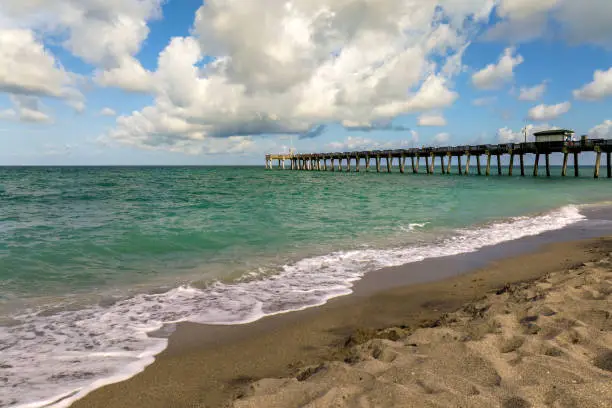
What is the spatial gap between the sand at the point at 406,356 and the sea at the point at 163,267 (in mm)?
500

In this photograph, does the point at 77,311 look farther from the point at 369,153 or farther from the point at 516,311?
the point at 369,153

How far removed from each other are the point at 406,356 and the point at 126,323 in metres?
3.88

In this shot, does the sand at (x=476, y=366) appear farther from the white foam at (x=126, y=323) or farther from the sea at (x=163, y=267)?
the sea at (x=163, y=267)

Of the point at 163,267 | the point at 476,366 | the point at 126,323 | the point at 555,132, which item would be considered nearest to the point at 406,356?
the point at 476,366

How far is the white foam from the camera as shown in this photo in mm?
3721

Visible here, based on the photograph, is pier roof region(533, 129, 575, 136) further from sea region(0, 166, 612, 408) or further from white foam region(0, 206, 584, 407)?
white foam region(0, 206, 584, 407)

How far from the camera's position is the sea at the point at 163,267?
169 inches

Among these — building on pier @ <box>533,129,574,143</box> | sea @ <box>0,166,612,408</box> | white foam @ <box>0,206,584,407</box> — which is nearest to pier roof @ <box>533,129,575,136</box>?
building on pier @ <box>533,129,574,143</box>

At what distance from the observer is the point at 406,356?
3506 millimetres

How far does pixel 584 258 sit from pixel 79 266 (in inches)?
446

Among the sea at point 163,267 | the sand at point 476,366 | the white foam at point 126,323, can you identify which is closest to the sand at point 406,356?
the sand at point 476,366

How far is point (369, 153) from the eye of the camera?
234ft

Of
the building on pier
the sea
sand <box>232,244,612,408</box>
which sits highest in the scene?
the building on pier

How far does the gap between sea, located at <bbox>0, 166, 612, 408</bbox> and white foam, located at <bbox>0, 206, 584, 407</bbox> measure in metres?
0.02
